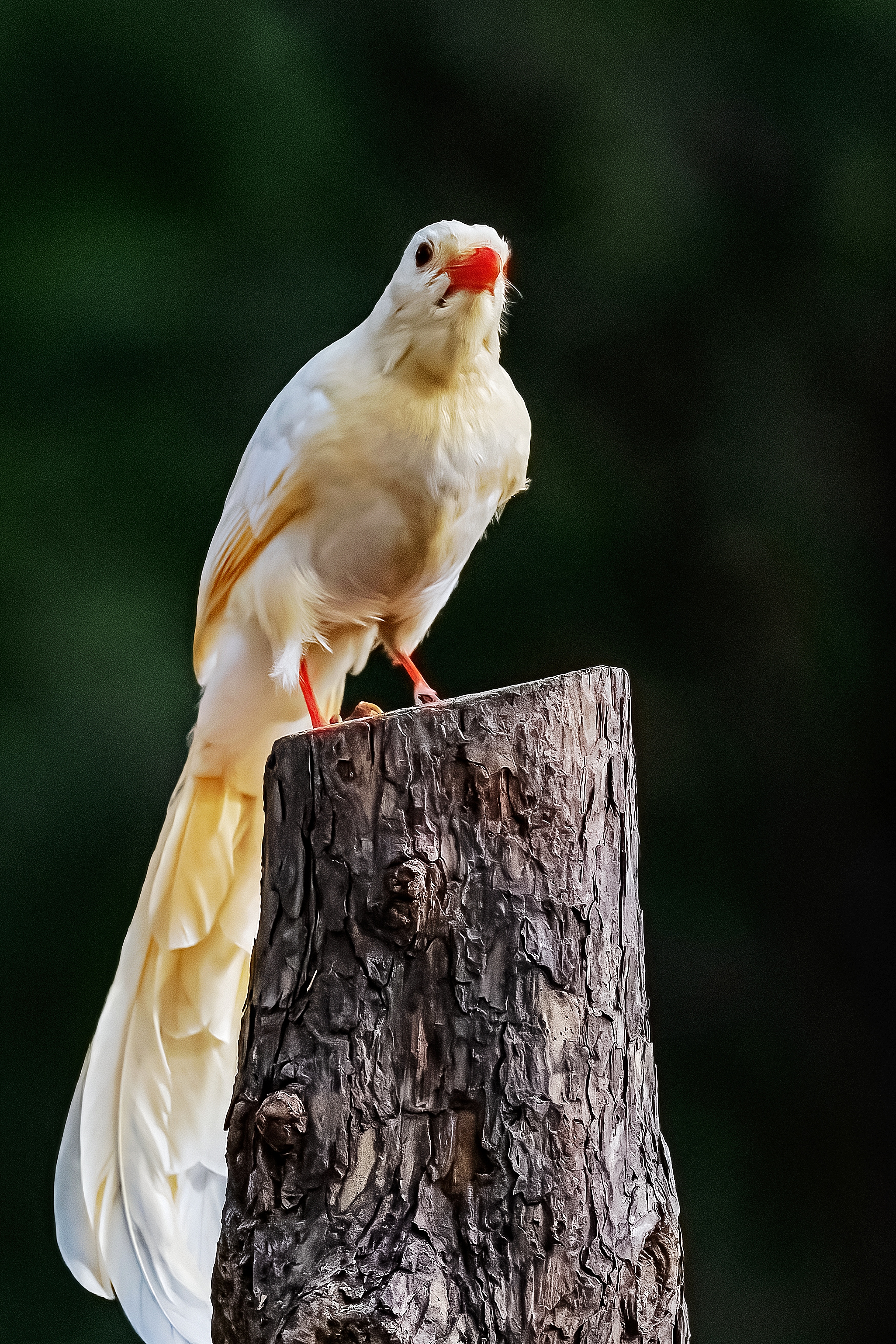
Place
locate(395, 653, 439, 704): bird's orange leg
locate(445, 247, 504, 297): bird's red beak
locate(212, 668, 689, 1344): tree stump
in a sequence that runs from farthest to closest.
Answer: locate(395, 653, 439, 704): bird's orange leg → locate(445, 247, 504, 297): bird's red beak → locate(212, 668, 689, 1344): tree stump

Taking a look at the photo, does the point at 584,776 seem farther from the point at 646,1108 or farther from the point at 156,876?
the point at 156,876

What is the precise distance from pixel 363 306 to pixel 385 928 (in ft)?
5.52

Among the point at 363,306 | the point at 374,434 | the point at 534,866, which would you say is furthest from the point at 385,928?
the point at 363,306

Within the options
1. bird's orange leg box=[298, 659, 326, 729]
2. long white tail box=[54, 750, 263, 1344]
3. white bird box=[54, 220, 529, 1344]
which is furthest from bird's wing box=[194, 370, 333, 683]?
long white tail box=[54, 750, 263, 1344]

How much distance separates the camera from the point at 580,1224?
1.01 meters

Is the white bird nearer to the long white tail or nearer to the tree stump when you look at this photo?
the long white tail

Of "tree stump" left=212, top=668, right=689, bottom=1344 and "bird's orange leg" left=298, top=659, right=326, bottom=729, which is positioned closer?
"tree stump" left=212, top=668, right=689, bottom=1344

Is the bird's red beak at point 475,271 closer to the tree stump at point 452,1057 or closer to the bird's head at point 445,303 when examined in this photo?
the bird's head at point 445,303

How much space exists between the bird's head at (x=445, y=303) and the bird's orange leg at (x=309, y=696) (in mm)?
325

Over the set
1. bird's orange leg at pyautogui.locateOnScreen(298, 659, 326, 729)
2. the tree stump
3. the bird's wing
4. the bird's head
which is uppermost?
the bird's head

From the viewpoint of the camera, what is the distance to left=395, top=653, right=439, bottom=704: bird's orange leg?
4.44 feet

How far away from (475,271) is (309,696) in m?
0.45

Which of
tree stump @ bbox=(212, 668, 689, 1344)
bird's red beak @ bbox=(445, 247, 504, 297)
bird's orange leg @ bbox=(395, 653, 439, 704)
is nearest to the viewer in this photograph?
tree stump @ bbox=(212, 668, 689, 1344)

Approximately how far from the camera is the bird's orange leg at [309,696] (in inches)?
51.8
